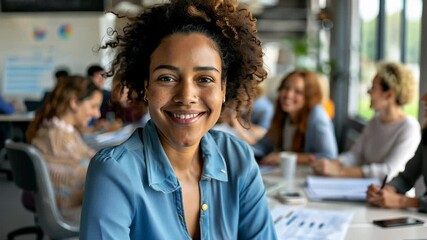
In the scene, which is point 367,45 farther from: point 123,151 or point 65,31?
point 123,151

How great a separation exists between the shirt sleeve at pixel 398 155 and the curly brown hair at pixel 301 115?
70 centimetres

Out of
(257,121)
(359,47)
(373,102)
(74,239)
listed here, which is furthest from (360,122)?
(74,239)

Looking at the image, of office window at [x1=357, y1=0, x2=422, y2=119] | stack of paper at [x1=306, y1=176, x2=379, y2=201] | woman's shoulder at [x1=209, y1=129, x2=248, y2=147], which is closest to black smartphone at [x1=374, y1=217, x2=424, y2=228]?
stack of paper at [x1=306, y1=176, x2=379, y2=201]

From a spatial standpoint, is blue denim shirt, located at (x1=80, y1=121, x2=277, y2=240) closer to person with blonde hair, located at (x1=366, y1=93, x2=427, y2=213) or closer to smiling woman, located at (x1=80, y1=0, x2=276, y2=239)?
smiling woman, located at (x1=80, y1=0, x2=276, y2=239)

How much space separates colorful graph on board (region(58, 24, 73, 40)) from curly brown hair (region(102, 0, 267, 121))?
730cm

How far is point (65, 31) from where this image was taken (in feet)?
27.5

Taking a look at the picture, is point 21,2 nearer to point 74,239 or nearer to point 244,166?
point 74,239

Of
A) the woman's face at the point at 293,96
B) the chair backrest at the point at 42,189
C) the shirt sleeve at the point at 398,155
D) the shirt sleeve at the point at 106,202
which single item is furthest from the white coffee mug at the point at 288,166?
the shirt sleeve at the point at 106,202

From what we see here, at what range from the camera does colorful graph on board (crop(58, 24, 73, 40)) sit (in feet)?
27.5

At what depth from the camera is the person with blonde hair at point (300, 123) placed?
3211mm

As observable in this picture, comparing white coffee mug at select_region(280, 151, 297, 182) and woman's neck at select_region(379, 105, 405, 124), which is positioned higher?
woman's neck at select_region(379, 105, 405, 124)

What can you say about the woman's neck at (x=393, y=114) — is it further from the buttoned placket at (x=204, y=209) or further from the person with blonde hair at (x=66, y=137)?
the buttoned placket at (x=204, y=209)

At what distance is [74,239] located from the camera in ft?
8.57

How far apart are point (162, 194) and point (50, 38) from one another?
767 centimetres
